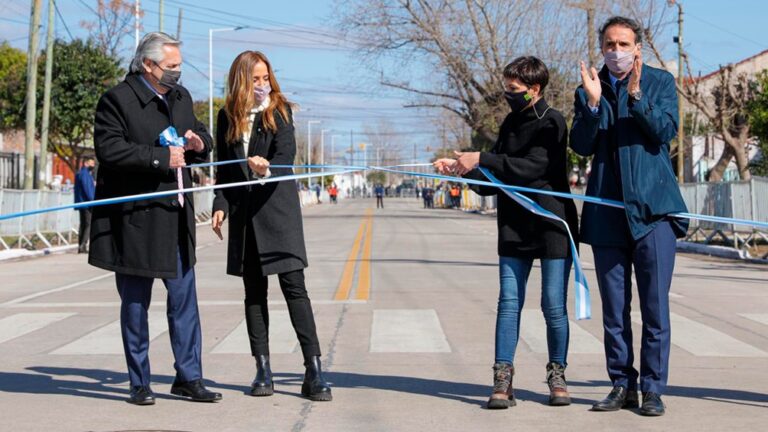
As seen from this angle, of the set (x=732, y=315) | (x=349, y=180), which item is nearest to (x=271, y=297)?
(x=732, y=315)

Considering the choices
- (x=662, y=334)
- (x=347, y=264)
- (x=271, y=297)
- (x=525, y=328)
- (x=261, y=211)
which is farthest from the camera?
(x=347, y=264)

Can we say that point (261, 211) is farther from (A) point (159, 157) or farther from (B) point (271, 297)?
(B) point (271, 297)

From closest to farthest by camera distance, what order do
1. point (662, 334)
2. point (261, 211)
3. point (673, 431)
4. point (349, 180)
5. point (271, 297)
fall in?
point (673, 431) < point (662, 334) < point (261, 211) < point (271, 297) < point (349, 180)

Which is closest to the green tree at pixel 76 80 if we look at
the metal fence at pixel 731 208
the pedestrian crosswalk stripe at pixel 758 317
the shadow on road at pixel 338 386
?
the metal fence at pixel 731 208

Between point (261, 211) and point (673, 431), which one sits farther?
point (261, 211)

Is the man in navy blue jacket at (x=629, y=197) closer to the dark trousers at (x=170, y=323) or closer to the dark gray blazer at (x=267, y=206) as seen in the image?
the dark gray blazer at (x=267, y=206)

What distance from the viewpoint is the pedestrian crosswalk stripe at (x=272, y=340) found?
9016 millimetres

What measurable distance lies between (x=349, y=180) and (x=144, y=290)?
560 feet

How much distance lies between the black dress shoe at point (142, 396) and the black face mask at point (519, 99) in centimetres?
256

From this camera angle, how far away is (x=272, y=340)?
9.58m

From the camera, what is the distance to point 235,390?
23.6 ft

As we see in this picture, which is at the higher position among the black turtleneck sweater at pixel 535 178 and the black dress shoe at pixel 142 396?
the black turtleneck sweater at pixel 535 178

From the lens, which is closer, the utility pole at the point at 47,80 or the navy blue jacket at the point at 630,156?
the navy blue jacket at the point at 630,156

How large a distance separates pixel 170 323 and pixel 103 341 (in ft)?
9.91
